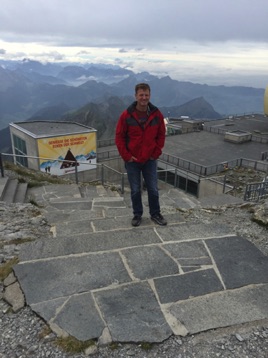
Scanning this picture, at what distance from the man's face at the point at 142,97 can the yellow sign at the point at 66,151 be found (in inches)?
604

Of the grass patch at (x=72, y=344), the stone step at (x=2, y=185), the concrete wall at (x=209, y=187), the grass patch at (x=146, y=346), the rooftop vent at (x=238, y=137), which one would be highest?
the grass patch at (x=72, y=344)

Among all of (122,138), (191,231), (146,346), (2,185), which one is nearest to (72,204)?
(2,185)

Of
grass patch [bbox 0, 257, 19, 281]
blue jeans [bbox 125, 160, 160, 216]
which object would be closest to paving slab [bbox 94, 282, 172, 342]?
grass patch [bbox 0, 257, 19, 281]

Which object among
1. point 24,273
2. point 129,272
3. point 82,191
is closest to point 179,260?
point 129,272

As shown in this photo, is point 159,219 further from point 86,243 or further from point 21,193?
point 21,193

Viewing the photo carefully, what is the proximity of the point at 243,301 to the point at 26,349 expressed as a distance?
2272 millimetres

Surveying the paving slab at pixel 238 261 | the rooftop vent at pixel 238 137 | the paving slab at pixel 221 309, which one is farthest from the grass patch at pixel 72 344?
the rooftop vent at pixel 238 137

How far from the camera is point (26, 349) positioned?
98.4 inches

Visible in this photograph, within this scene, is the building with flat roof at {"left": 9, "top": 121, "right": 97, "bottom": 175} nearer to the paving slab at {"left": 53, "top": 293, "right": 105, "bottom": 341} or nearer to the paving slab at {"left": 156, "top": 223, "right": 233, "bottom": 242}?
the paving slab at {"left": 156, "top": 223, "right": 233, "bottom": 242}

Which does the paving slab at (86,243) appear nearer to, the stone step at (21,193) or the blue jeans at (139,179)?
the blue jeans at (139,179)

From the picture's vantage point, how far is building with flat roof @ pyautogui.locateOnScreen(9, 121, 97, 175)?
64.7ft

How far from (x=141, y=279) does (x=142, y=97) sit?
2457 millimetres

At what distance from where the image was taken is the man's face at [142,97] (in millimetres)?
4141

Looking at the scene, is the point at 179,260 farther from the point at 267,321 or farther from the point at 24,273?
the point at 24,273
